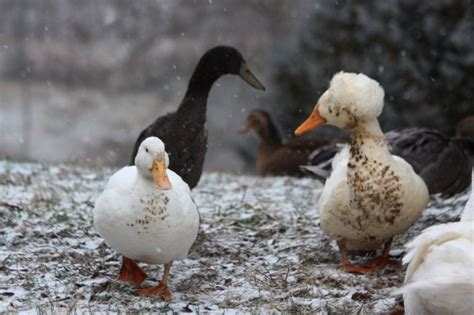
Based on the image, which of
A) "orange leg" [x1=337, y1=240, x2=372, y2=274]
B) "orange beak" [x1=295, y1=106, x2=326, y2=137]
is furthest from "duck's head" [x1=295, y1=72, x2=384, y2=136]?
"orange leg" [x1=337, y1=240, x2=372, y2=274]

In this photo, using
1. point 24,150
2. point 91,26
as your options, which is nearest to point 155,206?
point 24,150

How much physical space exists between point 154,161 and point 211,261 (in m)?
1.38

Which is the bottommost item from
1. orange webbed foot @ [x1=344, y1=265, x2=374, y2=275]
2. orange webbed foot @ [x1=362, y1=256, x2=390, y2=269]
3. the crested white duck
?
orange webbed foot @ [x1=362, y1=256, x2=390, y2=269]

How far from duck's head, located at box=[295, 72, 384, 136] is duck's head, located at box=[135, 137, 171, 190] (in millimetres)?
1387

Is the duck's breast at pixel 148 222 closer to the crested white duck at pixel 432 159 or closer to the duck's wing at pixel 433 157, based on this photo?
the crested white duck at pixel 432 159

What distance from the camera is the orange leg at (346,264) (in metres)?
5.69

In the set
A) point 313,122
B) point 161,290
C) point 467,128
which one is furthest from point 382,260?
point 467,128

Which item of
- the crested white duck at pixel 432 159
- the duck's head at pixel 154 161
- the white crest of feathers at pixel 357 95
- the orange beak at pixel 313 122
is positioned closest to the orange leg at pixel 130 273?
the duck's head at pixel 154 161

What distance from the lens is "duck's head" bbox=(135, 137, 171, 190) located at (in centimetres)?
492

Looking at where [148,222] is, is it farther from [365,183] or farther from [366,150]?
[366,150]

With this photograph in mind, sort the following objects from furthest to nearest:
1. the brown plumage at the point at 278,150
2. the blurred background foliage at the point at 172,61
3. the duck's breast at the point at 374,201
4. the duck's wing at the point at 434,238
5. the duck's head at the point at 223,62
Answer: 1. the blurred background foliage at the point at 172,61
2. the brown plumage at the point at 278,150
3. the duck's head at the point at 223,62
4. the duck's breast at the point at 374,201
5. the duck's wing at the point at 434,238

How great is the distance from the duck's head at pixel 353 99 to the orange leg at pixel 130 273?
1.71m

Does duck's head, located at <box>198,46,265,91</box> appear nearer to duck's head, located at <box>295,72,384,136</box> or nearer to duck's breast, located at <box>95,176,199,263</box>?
duck's head, located at <box>295,72,384,136</box>

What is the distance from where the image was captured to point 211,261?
6074 millimetres
